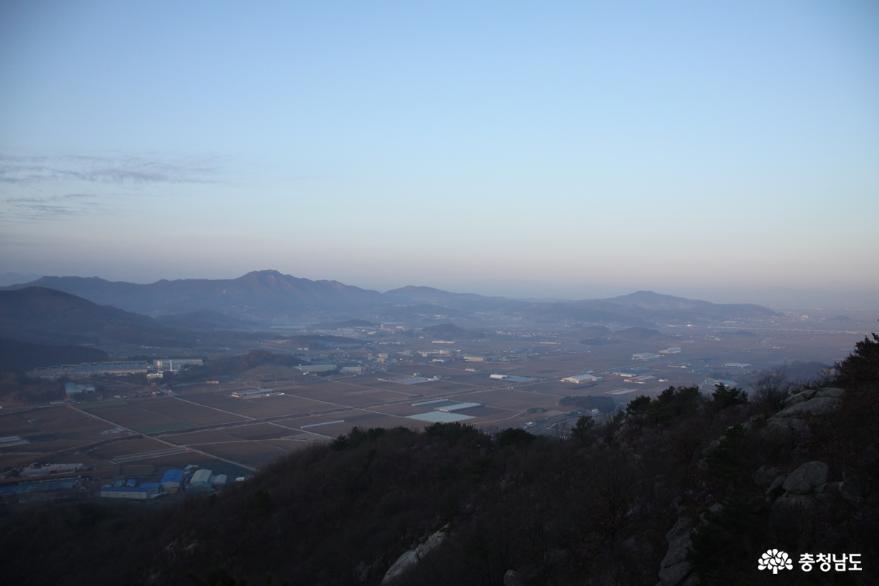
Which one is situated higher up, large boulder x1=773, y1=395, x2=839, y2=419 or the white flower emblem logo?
large boulder x1=773, y1=395, x2=839, y2=419

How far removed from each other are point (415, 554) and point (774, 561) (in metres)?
9.19

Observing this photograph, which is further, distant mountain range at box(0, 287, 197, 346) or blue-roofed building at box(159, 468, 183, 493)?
distant mountain range at box(0, 287, 197, 346)

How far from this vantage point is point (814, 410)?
989cm

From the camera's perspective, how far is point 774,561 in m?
6.57

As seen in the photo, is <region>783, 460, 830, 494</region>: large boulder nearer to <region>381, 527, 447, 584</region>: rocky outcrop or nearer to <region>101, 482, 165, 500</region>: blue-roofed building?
<region>381, 527, 447, 584</region>: rocky outcrop

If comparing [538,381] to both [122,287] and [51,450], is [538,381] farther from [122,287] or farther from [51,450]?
[122,287]

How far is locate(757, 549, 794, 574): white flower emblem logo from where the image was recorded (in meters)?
6.47

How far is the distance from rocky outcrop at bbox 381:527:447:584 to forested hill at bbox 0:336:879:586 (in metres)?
0.10

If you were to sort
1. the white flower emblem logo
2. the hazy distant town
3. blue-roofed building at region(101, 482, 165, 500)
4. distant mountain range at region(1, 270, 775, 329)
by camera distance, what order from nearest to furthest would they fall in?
the white flower emblem logo
blue-roofed building at region(101, 482, 165, 500)
the hazy distant town
distant mountain range at region(1, 270, 775, 329)

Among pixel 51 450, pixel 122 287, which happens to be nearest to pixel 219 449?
pixel 51 450

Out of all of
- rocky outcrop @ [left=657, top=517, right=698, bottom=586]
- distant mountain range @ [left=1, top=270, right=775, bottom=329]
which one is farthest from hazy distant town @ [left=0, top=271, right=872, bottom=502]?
distant mountain range @ [left=1, top=270, right=775, bottom=329]

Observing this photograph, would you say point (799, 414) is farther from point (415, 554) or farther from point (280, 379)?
point (280, 379)

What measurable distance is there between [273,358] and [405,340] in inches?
1643

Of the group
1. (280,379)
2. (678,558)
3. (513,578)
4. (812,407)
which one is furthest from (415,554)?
(280,379)
